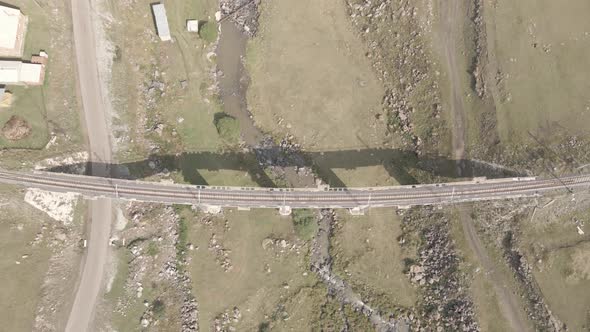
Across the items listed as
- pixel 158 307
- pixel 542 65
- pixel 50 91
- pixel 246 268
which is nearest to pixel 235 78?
pixel 50 91

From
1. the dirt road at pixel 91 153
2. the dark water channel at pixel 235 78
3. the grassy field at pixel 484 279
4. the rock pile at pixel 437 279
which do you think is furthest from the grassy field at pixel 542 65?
the dirt road at pixel 91 153

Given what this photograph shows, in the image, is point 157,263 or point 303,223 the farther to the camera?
point 303,223

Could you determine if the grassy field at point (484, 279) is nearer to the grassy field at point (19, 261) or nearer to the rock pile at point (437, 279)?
the rock pile at point (437, 279)

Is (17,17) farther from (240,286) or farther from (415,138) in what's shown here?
(415,138)

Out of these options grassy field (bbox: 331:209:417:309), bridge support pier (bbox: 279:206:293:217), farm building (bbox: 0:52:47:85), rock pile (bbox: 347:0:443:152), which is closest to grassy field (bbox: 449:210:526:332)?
grassy field (bbox: 331:209:417:309)

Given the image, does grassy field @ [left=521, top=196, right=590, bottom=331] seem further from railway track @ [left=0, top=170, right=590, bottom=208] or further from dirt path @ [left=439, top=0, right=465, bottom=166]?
dirt path @ [left=439, top=0, right=465, bottom=166]

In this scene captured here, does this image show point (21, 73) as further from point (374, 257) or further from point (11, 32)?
point (374, 257)

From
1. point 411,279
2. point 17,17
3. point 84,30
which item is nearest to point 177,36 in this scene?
point 84,30
